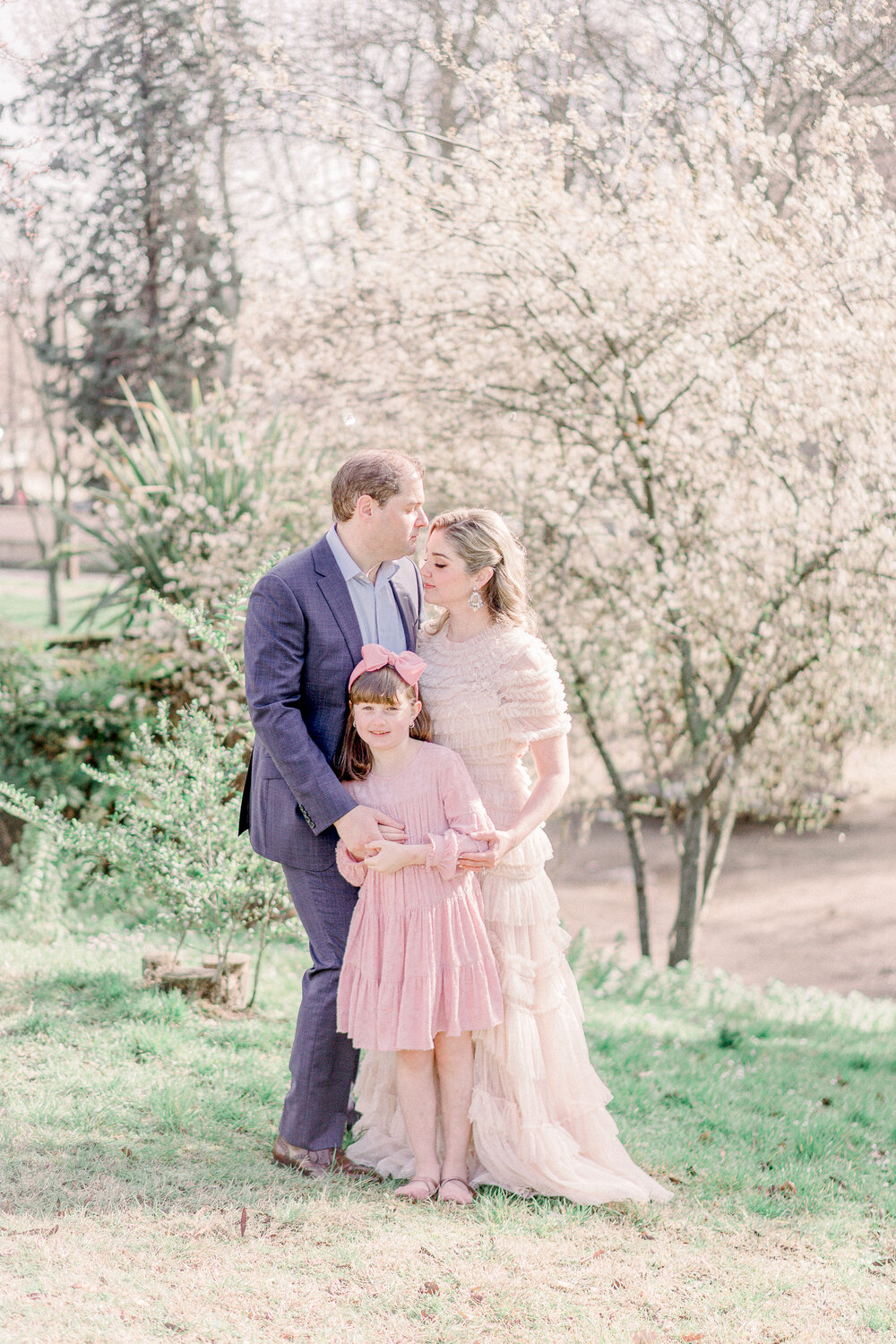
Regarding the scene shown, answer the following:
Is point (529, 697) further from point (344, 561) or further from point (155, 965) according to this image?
point (155, 965)

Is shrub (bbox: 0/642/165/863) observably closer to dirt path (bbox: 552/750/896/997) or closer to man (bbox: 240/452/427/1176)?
dirt path (bbox: 552/750/896/997)

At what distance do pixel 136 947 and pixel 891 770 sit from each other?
34.1 feet

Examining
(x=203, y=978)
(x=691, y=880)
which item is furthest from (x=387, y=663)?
(x=691, y=880)

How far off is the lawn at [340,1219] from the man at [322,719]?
26 centimetres

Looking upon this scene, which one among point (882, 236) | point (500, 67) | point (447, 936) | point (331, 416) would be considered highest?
point (500, 67)

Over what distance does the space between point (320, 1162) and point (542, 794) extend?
1140 mm

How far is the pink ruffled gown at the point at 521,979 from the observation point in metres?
2.97

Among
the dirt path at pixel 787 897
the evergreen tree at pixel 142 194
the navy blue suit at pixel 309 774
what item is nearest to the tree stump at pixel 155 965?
the navy blue suit at pixel 309 774

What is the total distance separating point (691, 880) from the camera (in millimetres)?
7707

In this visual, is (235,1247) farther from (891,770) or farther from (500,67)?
(891,770)

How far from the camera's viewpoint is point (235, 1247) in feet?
8.63

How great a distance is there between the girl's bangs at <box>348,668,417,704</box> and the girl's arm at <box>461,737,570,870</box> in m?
0.39

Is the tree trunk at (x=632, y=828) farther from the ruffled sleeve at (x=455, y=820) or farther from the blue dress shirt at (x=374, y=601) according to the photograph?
the ruffled sleeve at (x=455, y=820)

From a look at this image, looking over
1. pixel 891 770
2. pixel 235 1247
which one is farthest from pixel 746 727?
pixel 891 770
